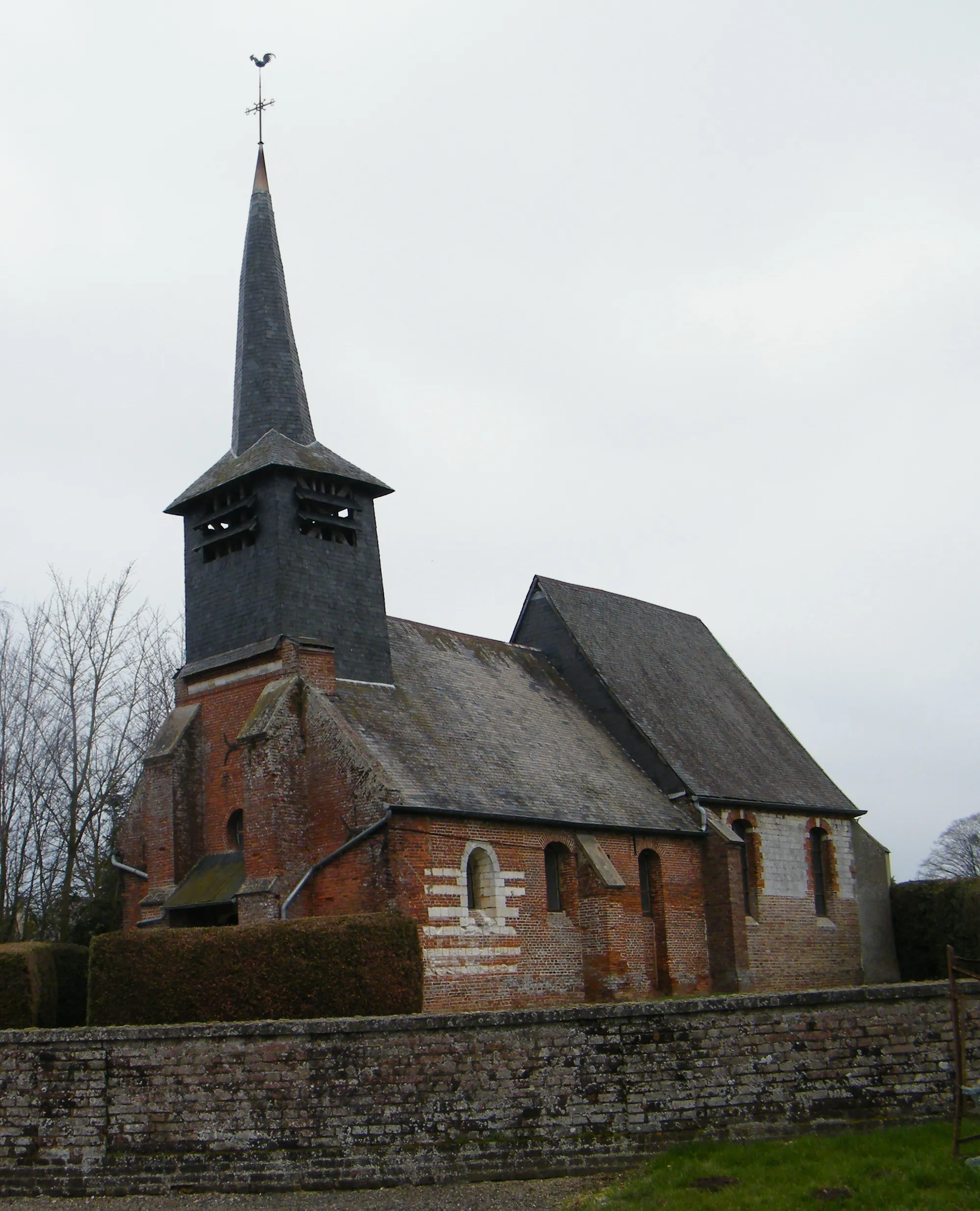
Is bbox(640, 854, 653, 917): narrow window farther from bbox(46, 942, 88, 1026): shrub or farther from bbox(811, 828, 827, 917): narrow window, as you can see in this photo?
bbox(46, 942, 88, 1026): shrub

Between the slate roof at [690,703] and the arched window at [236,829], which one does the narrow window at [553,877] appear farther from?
the arched window at [236,829]

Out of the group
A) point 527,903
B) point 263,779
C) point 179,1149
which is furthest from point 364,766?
point 179,1149

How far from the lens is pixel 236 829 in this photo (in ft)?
79.4

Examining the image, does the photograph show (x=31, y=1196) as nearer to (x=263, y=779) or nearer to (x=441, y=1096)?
(x=441, y=1096)

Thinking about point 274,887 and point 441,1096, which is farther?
point 274,887

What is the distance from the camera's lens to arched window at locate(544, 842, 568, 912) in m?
24.8

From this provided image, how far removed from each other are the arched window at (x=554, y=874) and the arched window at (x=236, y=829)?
19.5ft

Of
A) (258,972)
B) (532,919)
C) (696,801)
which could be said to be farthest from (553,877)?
(258,972)

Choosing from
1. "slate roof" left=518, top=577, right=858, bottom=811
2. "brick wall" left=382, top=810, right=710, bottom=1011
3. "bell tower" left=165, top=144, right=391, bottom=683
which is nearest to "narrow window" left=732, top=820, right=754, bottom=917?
"slate roof" left=518, top=577, right=858, bottom=811

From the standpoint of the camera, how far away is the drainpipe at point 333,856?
21406 millimetres

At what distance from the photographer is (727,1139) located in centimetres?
1195

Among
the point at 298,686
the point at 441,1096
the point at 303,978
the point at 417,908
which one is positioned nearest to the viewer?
the point at 441,1096

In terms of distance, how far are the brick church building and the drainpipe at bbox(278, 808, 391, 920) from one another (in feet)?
0.16

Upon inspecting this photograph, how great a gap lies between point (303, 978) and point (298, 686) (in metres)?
7.24
